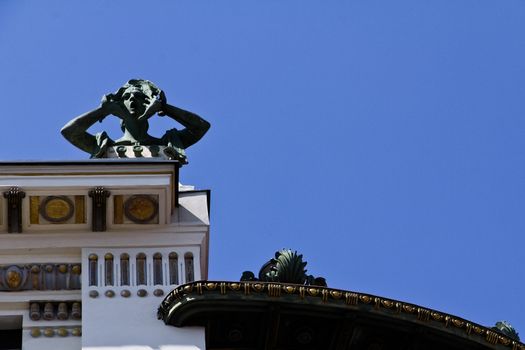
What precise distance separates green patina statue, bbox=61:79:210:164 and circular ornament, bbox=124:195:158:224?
4.16 feet

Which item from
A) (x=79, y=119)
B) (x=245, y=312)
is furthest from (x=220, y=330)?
(x=79, y=119)

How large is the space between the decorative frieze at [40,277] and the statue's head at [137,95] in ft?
7.49

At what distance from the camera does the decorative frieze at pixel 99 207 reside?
747 inches

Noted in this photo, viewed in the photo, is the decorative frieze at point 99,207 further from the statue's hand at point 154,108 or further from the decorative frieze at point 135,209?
the statue's hand at point 154,108

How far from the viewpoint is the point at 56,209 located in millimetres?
19047

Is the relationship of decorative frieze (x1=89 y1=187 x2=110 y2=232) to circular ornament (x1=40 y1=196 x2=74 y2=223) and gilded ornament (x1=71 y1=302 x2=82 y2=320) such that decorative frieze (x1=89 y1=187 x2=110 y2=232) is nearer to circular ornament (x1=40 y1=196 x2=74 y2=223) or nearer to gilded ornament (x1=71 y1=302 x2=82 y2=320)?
circular ornament (x1=40 y1=196 x2=74 y2=223)

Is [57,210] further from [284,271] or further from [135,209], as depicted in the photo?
[284,271]

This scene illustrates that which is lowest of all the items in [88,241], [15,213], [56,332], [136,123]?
[56,332]

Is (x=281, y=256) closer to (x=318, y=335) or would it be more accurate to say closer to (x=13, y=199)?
(x=318, y=335)

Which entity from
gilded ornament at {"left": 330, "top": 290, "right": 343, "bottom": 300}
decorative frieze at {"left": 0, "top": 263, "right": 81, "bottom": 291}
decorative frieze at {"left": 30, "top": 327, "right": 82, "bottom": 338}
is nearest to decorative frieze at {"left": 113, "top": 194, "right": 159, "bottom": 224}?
decorative frieze at {"left": 0, "top": 263, "right": 81, "bottom": 291}

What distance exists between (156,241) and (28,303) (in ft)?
4.47

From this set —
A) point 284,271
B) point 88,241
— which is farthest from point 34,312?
point 284,271

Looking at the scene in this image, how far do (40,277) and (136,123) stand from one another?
93.5 inches

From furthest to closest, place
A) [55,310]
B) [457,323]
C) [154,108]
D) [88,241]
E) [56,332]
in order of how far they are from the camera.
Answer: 1. [154,108]
2. [88,241]
3. [55,310]
4. [457,323]
5. [56,332]
